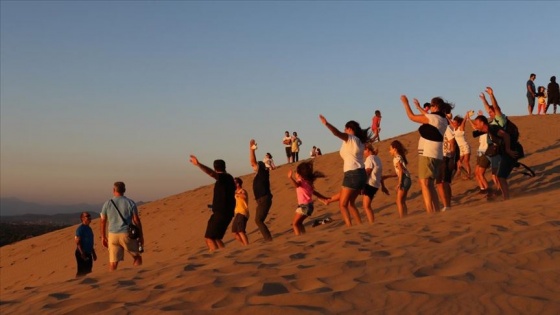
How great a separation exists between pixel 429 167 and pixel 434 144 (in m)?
0.35

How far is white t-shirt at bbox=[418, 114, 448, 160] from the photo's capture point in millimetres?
8844

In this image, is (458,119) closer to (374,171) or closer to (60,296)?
(374,171)

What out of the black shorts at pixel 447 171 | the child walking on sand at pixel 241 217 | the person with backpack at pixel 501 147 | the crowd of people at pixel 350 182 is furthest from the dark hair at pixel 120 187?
the person with backpack at pixel 501 147

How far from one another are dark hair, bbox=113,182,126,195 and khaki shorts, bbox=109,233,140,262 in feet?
1.97

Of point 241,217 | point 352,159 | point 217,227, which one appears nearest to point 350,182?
point 352,159

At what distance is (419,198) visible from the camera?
Answer: 14.5m

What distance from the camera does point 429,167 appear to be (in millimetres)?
9117

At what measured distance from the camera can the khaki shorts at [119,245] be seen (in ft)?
28.4

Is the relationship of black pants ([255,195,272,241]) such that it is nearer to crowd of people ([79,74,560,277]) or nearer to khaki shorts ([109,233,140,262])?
crowd of people ([79,74,560,277])

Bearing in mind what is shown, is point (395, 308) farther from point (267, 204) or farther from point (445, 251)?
point (267, 204)

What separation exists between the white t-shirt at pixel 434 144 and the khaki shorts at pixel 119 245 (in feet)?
14.3

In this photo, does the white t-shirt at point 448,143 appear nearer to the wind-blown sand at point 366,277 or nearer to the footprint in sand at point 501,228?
the wind-blown sand at point 366,277

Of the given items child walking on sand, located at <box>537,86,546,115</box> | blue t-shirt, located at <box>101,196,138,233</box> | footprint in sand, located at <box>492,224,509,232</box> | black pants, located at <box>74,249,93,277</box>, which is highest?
child walking on sand, located at <box>537,86,546,115</box>

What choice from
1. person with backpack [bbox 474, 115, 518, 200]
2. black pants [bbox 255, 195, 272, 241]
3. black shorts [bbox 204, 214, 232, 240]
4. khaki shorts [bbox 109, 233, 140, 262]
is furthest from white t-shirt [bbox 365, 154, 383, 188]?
khaki shorts [bbox 109, 233, 140, 262]
